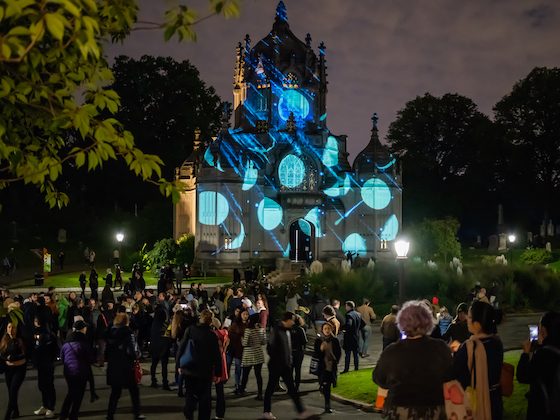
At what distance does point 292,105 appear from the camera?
60.4 m

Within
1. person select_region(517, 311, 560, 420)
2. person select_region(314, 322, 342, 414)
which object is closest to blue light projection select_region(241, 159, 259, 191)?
person select_region(314, 322, 342, 414)

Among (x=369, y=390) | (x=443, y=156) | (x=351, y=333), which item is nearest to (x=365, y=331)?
(x=351, y=333)

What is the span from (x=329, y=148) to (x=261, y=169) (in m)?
6.82

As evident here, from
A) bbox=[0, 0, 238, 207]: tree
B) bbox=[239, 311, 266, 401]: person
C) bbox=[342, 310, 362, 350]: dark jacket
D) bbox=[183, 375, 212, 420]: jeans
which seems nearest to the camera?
bbox=[0, 0, 238, 207]: tree

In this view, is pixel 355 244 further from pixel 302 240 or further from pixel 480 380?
pixel 480 380

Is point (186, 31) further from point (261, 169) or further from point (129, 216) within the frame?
point (129, 216)

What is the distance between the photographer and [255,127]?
195 feet

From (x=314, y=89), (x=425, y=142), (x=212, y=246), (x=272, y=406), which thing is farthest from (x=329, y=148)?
(x=272, y=406)

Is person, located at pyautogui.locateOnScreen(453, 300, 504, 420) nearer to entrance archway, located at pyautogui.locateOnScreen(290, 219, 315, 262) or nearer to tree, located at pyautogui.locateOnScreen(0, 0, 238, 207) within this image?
tree, located at pyautogui.locateOnScreen(0, 0, 238, 207)

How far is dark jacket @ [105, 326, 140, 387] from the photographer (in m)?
12.4

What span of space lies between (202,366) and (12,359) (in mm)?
3168

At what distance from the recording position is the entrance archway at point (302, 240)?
56438mm

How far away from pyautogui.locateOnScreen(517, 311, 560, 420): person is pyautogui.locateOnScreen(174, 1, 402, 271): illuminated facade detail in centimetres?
4380

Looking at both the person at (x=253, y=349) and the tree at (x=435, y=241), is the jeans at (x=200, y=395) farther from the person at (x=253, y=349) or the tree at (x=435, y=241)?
the tree at (x=435, y=241)
